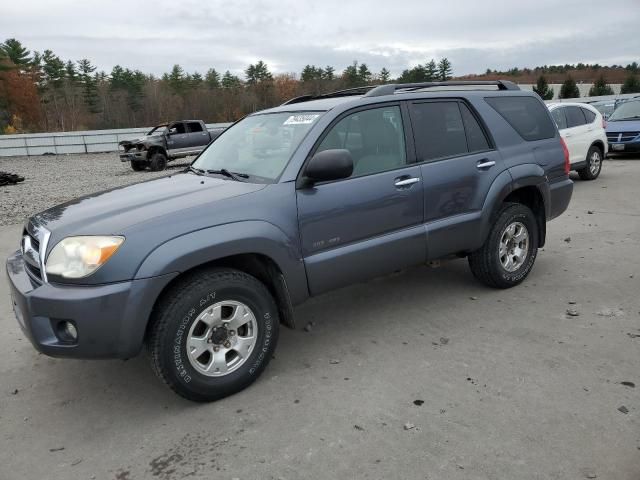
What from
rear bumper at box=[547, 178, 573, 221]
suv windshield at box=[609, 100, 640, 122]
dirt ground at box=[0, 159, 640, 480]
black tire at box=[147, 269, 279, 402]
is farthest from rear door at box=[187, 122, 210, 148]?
black tire at box=[147, 269, 279, 402]

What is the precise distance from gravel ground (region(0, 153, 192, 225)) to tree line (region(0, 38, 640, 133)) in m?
44.4

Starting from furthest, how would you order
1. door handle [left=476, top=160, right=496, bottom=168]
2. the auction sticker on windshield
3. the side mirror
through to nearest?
door handle [left=476, top=160, right=496, bottom=168] → the auction sticker on windshield → the side mirror

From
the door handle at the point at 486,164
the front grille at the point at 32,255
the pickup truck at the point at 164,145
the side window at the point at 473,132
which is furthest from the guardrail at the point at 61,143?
the front grille at the point at 32,255

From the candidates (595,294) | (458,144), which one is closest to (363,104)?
(458,144)

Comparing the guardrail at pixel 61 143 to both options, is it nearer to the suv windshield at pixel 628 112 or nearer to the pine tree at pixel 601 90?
the suv windshield at pixel 628 112

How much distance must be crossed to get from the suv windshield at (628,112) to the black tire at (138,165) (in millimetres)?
14856

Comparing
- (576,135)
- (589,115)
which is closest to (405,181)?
(576,135)

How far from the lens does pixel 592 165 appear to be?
35.9 feet

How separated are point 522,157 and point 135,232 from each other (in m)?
3.46

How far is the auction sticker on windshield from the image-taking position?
12.2ft

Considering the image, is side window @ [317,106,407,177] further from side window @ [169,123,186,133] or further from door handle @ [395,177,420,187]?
side window @ [169,123,186,133]

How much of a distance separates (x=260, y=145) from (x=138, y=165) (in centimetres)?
1561

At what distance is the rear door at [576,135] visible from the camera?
1047 centimetres

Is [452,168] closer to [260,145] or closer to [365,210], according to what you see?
[365,210]
